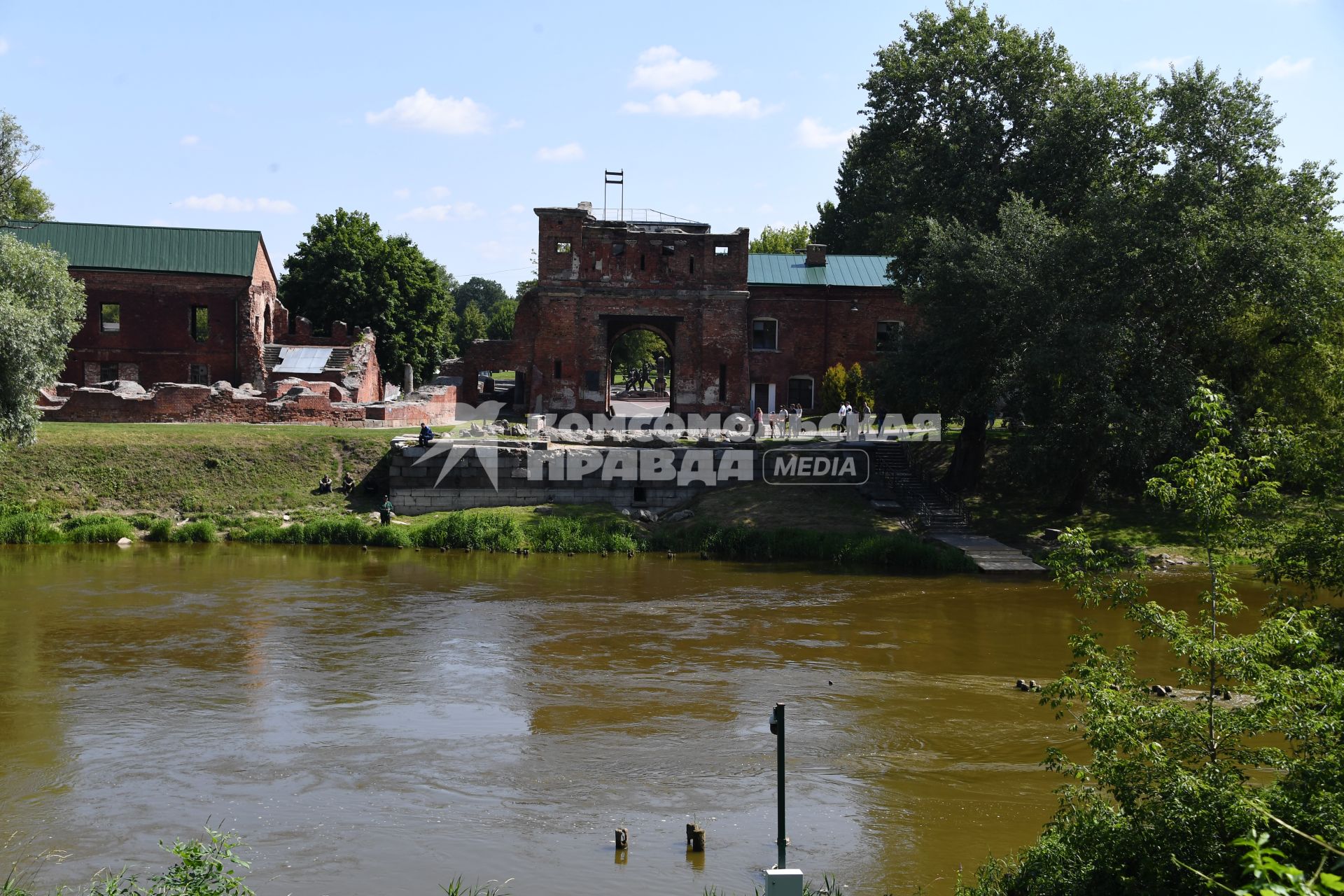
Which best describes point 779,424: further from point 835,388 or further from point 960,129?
point 960,129

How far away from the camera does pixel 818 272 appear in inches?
1891

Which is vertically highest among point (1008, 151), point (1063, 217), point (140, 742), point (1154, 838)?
point (1008, 151)

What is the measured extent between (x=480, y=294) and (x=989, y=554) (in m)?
142

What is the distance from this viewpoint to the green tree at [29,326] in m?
27.0

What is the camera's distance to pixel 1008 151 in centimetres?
3522

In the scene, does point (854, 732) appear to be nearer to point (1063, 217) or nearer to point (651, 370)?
point (1063, 217)

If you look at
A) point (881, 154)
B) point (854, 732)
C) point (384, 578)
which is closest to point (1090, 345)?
point (881, 154)

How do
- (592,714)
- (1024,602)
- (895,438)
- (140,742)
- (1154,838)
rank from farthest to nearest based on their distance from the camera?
1. (895,438)
2. (1024,602)
3. (592,714)
4. (140,742)
5. (1154,838)

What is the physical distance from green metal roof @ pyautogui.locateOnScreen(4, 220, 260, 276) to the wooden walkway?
30.7 meters

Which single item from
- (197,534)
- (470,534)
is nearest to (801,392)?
(470,534)

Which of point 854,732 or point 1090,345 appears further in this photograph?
point 1090,345

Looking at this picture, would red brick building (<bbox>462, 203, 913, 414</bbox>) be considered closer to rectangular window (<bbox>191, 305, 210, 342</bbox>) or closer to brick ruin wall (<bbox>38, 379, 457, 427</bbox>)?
brick ruin wall (<bbox>38, 379, 457, 427</bbox>)

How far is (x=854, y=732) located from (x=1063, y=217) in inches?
947

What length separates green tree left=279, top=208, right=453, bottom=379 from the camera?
54.9 m
